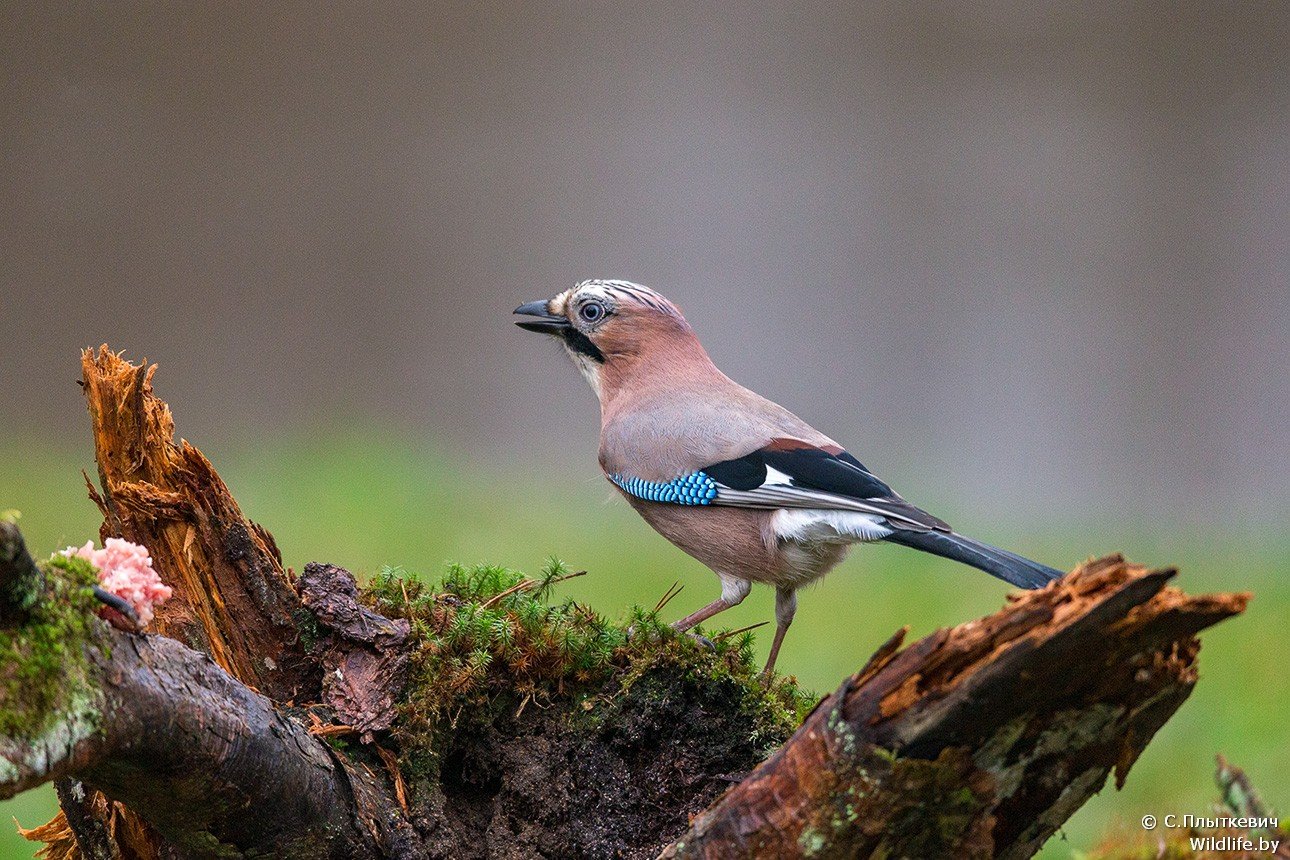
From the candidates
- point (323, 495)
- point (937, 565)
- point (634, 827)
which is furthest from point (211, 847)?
point (937, 565)

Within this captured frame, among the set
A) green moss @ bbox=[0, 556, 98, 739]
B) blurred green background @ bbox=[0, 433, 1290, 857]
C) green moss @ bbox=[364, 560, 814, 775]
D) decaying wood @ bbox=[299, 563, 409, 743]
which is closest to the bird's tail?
green moss @ bbox=[364, 560, 814, 775]

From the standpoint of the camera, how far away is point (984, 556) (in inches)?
117

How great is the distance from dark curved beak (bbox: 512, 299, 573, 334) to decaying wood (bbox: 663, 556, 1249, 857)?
2.85 metres

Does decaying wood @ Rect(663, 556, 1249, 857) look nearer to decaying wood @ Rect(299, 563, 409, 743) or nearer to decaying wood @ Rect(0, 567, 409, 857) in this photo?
decaying wood @ Rect(0, 567, 409, 857)

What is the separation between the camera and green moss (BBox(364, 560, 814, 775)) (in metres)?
2.86

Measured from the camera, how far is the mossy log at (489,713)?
1.81m

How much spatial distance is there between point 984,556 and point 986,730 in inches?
44.5

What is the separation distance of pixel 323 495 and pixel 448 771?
4586 millimetres

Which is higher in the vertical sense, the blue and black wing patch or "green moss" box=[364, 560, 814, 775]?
the blue and black wing patch

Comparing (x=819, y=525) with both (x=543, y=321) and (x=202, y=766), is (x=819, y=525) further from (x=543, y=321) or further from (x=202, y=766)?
(x=202, y=766)

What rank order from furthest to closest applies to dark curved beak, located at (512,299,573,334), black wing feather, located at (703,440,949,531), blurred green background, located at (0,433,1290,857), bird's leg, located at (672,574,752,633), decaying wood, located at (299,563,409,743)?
blurred green background, located at (0,433,1290,857), dark curved beak, located at (512,299,573,334), bird's leg, located at (672,574,752,633), black wing feather, located at (703,440,949,531), decaying wood, located at (299,563,409,743)

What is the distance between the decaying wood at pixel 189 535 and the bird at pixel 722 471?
114 centimetres

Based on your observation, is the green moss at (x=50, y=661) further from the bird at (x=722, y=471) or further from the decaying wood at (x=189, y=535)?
the bird at (x=722, y=471)

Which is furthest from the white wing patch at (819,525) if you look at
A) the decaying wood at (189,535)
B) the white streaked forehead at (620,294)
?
the decaying wood at (189,535)
